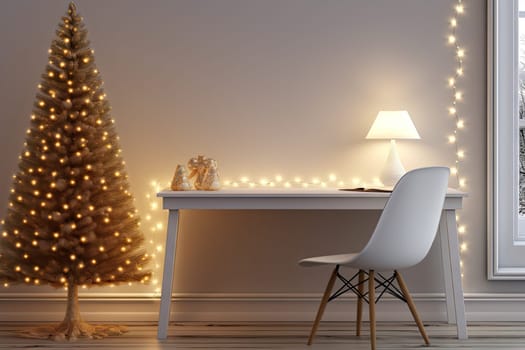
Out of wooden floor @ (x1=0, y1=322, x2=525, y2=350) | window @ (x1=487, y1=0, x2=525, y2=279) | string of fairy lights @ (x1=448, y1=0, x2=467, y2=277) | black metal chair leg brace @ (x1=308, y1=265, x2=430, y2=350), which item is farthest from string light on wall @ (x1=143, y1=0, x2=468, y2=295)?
black metal chair leg brace @ (x1=308, y1=265, x2=430, y2=350)

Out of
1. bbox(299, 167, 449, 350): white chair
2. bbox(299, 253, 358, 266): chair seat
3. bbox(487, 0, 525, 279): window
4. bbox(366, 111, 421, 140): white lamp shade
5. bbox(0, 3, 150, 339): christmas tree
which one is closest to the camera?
bbox(299, 167, 449, 350): white chair

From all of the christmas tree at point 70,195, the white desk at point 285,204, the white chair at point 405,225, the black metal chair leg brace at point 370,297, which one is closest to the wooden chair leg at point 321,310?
the black metal chair leg brace at point 370,297

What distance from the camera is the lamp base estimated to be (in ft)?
12.4

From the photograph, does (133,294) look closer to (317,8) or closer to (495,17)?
(317,8)

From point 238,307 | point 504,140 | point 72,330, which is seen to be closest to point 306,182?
point 238,307

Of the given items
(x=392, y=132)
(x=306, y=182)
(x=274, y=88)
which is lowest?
(x=306, y=182)

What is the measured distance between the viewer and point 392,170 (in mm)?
3797

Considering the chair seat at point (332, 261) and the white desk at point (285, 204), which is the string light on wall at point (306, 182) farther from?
the chair seat at point (332, 261)

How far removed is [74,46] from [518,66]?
86.4 inches

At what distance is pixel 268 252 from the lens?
13.3 ft

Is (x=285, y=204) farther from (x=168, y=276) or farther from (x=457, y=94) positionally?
(x=457, y=94)

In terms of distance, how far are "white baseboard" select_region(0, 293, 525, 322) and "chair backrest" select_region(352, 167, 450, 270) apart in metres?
0.77

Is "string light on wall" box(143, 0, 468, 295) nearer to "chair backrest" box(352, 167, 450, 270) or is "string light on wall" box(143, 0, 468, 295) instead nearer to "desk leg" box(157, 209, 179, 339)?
"desk leg" box(157, 209, 179, 339)

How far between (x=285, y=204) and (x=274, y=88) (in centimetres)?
75
